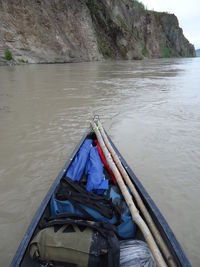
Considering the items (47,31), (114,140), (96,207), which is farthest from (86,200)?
(47,31)

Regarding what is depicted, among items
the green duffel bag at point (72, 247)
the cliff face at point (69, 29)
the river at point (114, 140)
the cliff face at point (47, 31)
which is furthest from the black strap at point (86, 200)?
the cliff face at point (47, 31)

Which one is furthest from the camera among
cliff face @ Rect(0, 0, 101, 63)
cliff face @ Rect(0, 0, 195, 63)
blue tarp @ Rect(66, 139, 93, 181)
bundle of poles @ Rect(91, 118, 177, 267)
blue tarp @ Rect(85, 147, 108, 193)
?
cliff face @ Rect(0, 0, 195, 63)

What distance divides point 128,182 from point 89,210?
1.89 feet

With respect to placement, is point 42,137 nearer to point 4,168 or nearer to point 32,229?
point 4,168

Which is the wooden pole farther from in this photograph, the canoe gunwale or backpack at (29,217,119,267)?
backpack at (29,217,119,267)

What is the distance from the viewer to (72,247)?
1412mm

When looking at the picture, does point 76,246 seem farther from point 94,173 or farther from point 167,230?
point 94,173

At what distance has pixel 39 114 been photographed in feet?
18.1

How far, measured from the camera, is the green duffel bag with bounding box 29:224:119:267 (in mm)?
1389

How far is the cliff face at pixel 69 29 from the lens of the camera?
18.9 meters

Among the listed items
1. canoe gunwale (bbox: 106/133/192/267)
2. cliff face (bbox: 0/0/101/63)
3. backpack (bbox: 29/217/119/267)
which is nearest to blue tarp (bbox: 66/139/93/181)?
canoe gunwale (bbox: 106/133/192/267)

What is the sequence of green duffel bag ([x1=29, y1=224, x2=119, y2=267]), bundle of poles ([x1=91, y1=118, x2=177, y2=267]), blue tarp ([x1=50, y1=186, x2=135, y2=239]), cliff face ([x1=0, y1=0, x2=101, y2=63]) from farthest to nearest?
1. cliff face ([x1=0, y1=0, x2=101, y2=63])
2. blue tarp ([x1=50, y1=186, x2=135, y2=239])
3. bundle of poles ([x1=91, y1=118, x2=177, y2=267])
4. green duffel bag ([x1=29, y1=224, x2=119, y2=267])

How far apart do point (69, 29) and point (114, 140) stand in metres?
24.6

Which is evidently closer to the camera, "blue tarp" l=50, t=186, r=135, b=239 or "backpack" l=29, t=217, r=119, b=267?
"backpack" l=29, t=217, r=119, b=267
